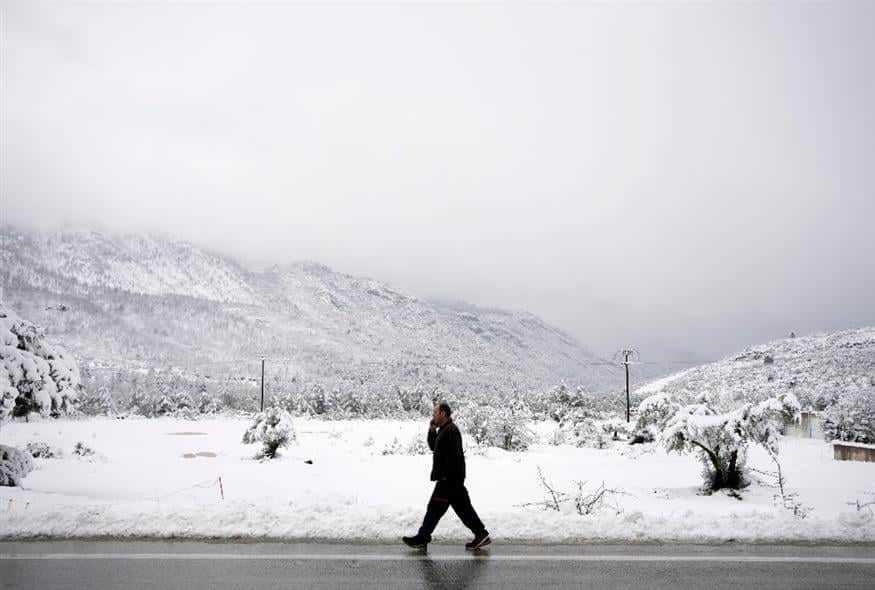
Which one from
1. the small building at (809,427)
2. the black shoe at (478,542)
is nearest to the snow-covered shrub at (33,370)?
the black shoe at (478,542)

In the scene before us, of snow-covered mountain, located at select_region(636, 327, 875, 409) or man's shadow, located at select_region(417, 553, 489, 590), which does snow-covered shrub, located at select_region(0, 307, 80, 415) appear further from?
snow-covered mountain, located at select_region(636, 327, 875, 409)

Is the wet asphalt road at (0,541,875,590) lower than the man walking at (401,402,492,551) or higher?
lower

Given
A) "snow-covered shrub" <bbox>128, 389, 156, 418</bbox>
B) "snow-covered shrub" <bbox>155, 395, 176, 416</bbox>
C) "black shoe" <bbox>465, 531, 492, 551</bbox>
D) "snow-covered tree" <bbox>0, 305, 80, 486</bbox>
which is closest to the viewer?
"black shoe" <bbox>465, 531, 492, 551</bbox>

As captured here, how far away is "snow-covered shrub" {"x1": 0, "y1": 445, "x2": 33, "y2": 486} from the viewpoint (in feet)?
41.3

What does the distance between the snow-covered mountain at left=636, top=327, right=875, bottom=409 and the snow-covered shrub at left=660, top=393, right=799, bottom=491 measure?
2967cm

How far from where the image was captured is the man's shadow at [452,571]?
6.14m

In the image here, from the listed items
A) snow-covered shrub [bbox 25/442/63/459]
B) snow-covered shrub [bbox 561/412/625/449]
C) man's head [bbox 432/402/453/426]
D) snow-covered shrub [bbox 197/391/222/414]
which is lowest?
snow-covered shrub [bbox 197/391/222/414]

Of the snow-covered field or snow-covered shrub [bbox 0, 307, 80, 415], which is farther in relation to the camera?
snow-covered shrub [bbox 0, 307, 80, 415]

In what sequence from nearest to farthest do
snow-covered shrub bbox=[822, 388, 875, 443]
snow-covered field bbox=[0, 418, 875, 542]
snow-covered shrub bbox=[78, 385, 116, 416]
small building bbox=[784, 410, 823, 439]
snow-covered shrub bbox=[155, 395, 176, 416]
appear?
snow-covered field bbox=[0, 418, 875, 542]
snow-covered shrub bbox=[822, 388, 875, 443]
small building bbox=[784, 410, 823, 439]
snow-covered shrub bbox=[78, 385, 116, 416]
snow-covered shrub bbox=[155, 395, 176, 416]

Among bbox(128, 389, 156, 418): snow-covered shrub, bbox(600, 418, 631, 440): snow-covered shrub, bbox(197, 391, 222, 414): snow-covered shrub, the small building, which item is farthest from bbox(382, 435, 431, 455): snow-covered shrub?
bbox(197, 391, 222, 414): snow-covered shrub

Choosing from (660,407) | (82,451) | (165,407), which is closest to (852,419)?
(660,407)

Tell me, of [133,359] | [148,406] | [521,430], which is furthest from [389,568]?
[133,359]

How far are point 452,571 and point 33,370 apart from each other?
321 inches

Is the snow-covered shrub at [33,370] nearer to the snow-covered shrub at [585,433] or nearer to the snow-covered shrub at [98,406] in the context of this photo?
the snow-covered shrub at [585,433]
